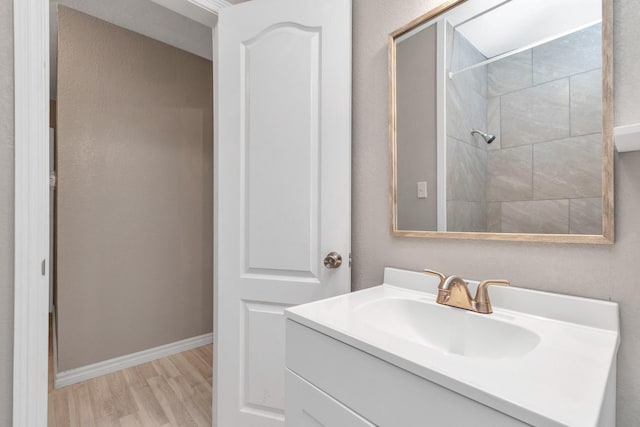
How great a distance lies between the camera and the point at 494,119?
3.11ft

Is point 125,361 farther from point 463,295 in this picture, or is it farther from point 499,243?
point 499,243

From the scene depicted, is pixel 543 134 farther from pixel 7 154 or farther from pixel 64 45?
pixel 64 45

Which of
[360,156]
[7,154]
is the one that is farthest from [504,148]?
[7,154]

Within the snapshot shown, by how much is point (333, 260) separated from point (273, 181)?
1.44ft

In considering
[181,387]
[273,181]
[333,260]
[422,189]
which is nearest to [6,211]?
[273,181]

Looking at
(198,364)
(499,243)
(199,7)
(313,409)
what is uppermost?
(199,7)

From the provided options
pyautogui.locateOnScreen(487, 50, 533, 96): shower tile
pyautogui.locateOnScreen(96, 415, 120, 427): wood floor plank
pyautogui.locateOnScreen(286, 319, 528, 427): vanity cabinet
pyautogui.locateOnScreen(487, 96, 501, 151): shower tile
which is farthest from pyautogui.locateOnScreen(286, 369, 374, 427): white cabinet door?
pyautogui.locateOnScreen(96, 415, 120, 427): wood floor plank

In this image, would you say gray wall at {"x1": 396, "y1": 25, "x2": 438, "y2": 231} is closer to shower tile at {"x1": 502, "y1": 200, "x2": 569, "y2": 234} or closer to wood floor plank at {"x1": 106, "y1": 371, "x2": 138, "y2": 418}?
shower tile at {"x1": 502, "y1": 200, "x2": 569, "y2": 234}

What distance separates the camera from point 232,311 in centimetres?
143

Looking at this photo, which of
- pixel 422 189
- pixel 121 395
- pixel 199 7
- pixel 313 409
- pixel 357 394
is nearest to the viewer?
pixel 357 394

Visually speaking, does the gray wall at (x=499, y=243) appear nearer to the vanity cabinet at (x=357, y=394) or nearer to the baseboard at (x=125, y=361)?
the vanity cabinet at (x=357, y=394)

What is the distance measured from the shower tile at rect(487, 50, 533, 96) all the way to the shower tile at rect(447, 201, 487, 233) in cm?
36

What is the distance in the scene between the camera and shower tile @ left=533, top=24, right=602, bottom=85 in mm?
766

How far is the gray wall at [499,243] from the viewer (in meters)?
0.71
